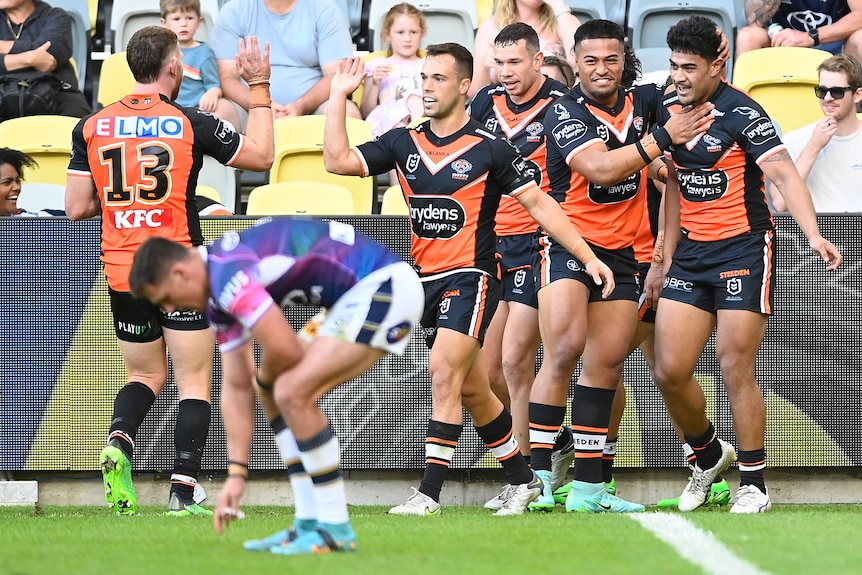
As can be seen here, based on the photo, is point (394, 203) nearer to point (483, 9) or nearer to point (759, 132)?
point (759, 132)

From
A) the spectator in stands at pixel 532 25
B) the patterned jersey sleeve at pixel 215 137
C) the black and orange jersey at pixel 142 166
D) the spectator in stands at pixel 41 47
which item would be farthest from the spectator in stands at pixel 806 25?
the black and orange jersey at pixel 142 166

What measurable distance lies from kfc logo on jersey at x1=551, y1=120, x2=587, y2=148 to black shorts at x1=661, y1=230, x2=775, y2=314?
859 millimetres

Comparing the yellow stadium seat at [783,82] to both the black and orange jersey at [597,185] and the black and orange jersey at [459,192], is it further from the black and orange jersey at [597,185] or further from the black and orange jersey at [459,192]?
the black and orange jersey at [459,192]

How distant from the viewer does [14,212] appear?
840 cm

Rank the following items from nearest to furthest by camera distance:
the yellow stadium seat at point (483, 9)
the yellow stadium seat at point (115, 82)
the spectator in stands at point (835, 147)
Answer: the spectator in stands at point (835, 147) < the yellow stadium seat at point (115, 82) < the yellow stadium seat at point (483, 9)

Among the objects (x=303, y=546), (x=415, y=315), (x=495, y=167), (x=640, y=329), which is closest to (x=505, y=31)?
(x=495, y=167)

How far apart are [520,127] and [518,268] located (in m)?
→ 0.86

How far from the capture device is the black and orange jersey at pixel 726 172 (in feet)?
22.4

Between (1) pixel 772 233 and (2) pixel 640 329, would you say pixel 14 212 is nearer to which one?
(2) pixel 640 329

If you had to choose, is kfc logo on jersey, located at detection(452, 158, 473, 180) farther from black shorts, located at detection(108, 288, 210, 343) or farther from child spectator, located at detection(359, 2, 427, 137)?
child spectator, located at detection(359, 2, 427, 137)

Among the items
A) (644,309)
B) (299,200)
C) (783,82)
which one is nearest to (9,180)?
(299,200)

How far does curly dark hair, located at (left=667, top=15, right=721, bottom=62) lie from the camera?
676 cm

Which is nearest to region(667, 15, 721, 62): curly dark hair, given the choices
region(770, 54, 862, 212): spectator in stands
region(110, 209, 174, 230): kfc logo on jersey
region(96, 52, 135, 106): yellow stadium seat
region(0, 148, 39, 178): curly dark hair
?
region(770, 54, 862, 212): spectator in stands

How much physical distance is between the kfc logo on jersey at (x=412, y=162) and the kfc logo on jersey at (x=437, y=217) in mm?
157
